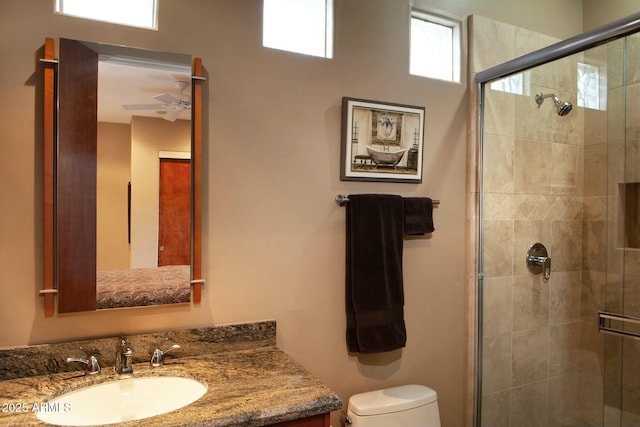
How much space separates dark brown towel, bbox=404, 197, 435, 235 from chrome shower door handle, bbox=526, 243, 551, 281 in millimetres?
576

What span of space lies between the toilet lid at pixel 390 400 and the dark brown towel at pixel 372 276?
0.20 m

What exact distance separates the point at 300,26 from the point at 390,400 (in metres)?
1.73

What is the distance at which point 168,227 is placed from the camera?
1583 mm

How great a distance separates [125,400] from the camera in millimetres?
1398

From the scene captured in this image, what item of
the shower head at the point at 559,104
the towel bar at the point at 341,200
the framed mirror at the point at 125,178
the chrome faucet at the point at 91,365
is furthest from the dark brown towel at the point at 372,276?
the chrome faucet at the point at 91,365

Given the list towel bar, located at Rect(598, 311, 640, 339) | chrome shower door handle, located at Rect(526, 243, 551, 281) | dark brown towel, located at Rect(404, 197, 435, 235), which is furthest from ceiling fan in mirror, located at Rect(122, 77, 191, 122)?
towel bar, located at Rect(598, 311, 640, 339)

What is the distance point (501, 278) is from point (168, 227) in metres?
1.67

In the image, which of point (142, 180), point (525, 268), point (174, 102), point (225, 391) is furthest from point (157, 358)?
point (525, 268)

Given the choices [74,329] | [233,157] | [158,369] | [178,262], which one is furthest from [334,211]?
[74,329]

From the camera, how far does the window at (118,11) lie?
1512 mm

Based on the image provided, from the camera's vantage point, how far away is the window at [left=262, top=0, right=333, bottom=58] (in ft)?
6.12

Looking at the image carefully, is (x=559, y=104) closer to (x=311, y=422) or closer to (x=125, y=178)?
(x=311, y=422)

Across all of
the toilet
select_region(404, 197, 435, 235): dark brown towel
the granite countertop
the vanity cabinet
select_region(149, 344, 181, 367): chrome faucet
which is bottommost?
the toilet

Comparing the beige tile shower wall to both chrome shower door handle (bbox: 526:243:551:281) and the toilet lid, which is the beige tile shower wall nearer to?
chrome shower door handle (bbox: 526:243:551:281)
